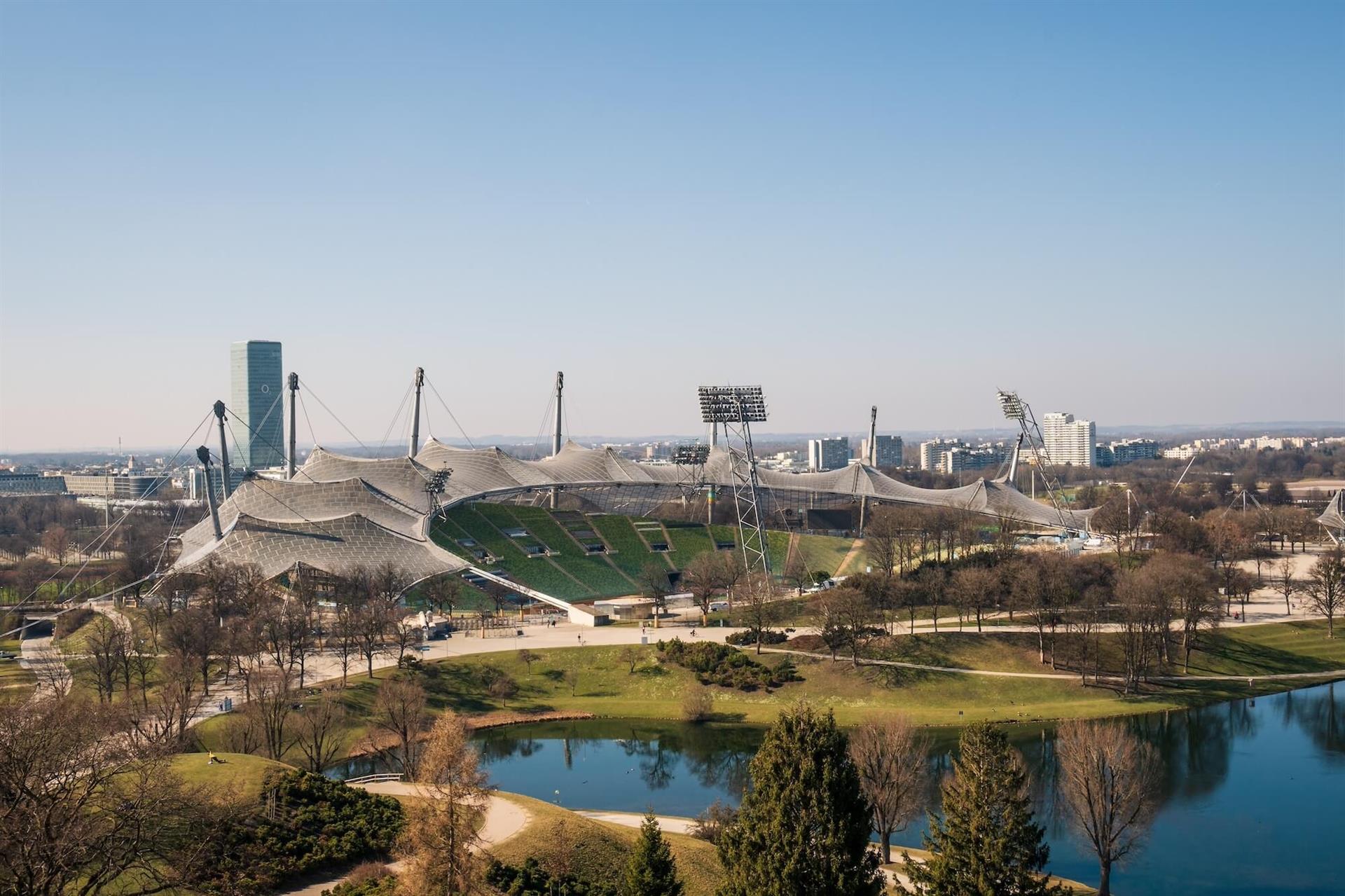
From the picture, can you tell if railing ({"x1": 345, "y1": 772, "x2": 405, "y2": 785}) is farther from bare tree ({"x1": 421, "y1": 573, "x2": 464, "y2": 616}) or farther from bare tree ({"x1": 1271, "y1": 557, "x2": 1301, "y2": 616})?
bare tree ({"x1": 1271, "y1": 557, "x2": 1301, "y2": 616})

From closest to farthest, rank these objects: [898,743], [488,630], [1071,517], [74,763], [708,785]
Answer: [74,763], [898,743], [708,785], [488,630], [1071,517]

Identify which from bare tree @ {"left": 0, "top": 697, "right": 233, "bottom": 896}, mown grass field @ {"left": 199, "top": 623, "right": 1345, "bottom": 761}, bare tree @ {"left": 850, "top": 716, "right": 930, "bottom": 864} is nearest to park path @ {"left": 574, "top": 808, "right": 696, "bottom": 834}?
bare tree @ {"left": 850, "top": 716, "right": 930, "bottom": 864}

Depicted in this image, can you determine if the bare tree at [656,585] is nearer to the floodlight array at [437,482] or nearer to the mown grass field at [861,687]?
the mown grass field at [861,687]

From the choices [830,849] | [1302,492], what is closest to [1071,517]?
[1302,492]

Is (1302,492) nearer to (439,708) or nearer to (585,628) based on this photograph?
(585,628)

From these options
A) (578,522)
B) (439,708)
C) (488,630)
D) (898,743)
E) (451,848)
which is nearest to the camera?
(451,848)

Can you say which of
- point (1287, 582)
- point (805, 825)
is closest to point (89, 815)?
Answer: point (805, 825)
